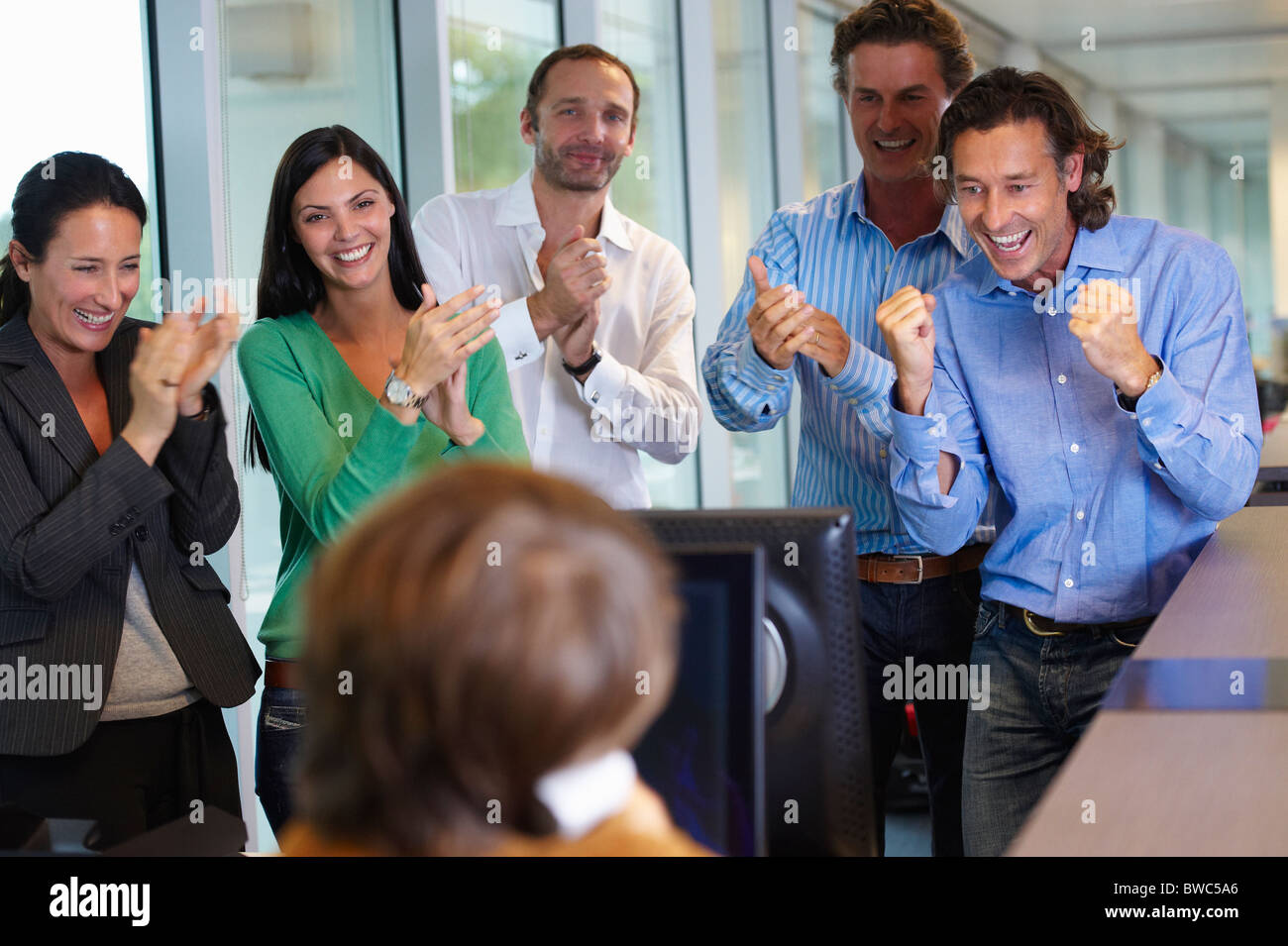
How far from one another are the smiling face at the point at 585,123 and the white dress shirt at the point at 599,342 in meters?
0.13

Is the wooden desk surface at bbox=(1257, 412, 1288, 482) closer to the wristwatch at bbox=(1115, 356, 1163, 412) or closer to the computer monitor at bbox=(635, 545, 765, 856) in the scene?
the wristwatch at bbox=(1115, 356, 1163, 412)

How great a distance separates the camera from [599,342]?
2.89 metres

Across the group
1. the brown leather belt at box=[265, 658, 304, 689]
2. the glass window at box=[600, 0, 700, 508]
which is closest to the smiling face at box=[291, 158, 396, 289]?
the brown leather belt at box=[265, 658, 304, 689]

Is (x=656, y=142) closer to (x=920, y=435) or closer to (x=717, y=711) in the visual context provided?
(x=920, y=435)

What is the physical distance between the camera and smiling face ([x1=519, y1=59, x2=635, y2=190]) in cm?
274

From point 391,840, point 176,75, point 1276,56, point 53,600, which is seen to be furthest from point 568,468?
point 1276,56

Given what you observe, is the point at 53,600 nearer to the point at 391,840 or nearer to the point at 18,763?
the point at 18,763

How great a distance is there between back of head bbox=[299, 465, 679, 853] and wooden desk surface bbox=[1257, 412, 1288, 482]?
95.9 inches

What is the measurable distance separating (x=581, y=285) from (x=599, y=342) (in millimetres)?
451

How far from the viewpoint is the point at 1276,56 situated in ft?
36.7

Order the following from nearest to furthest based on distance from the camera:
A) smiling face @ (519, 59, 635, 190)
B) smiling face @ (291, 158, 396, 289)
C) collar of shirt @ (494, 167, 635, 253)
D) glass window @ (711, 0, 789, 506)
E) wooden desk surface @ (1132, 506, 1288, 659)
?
1. wooden desk surface @ (1132, 506, 1288, 659)
2. smiling face @ (291, 158, 396, 289)
3. smiling face @ (519, 59, 635, 190)
4. collar of shirt @ (494, 167, 635, 253)
5. glass window @ (711, 0, 789, 506)

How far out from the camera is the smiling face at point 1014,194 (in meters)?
2.05

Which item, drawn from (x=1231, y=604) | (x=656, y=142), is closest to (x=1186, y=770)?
(x=1231, y=604)

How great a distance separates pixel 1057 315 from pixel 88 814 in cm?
179
